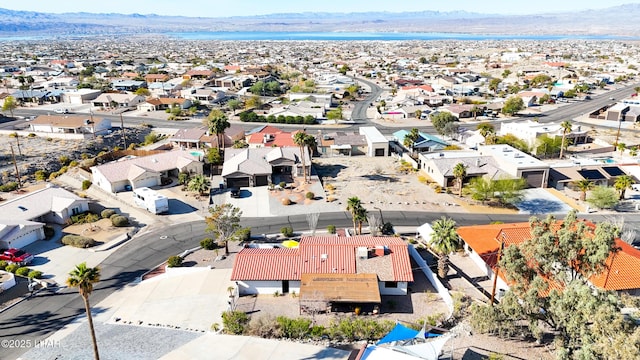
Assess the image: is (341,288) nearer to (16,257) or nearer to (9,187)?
(16,257)

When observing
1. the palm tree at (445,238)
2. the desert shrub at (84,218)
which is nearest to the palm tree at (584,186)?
the palm tree at (445,238)

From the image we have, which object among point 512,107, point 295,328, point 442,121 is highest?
point 442,121

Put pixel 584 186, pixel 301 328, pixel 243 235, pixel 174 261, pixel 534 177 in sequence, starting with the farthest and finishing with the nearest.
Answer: pixel 534 177
pixel 584 186
pixel 243 235
pixel 174 261
pixel 301 328

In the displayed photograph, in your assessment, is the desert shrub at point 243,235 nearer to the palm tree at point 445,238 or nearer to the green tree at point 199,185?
the green tree at point 199,185

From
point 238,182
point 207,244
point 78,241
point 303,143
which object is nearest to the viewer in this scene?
point 207,244

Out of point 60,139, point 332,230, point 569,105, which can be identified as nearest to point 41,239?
point 332,230

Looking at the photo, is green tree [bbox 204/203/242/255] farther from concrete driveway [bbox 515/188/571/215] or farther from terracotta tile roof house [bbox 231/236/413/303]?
concrete driveway [bbox 515/188/571/215]

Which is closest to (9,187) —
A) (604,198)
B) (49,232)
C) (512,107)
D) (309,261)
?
(49,232)
